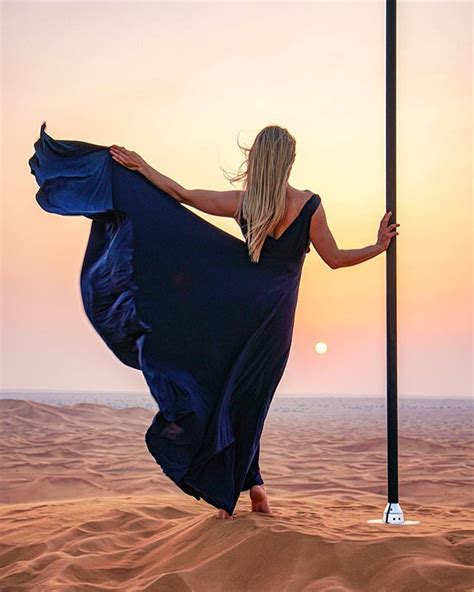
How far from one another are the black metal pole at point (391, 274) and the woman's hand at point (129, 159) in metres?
1.28

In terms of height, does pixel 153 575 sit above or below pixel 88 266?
below

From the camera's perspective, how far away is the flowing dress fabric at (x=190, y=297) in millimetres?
5215

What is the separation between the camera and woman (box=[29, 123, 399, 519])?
5.20 m

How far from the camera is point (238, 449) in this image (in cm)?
529

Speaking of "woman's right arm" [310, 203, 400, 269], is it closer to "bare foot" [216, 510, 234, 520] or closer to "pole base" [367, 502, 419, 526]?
"pole base" [367, 502, 419, 526]

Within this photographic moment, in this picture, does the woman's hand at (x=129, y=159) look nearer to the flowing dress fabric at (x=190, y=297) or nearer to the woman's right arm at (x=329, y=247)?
the flowing dress fabric at (x=190, y=297)

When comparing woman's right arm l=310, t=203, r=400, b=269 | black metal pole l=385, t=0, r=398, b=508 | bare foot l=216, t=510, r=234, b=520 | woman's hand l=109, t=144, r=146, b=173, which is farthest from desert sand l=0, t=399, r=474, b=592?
woman's hand l=109, t=144, r=146, b=173

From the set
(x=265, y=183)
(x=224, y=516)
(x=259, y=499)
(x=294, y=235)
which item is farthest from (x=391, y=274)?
(x=224, y=516)

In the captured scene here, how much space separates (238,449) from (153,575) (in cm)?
92

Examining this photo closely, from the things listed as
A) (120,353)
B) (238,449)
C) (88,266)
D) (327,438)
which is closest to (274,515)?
(238,449)

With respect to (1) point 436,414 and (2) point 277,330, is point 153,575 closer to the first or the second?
(2) point 277,330

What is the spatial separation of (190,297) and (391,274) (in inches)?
40.8

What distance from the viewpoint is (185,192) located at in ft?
17.6

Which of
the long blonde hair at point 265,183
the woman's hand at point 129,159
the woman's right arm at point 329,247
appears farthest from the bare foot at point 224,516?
the woman's hand at point 129,159
